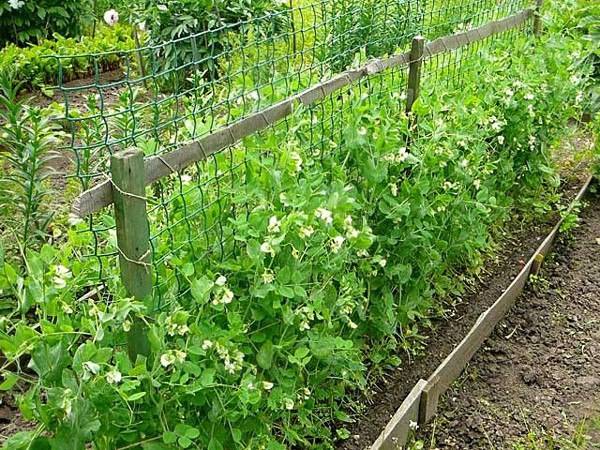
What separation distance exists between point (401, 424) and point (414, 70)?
1770 mm

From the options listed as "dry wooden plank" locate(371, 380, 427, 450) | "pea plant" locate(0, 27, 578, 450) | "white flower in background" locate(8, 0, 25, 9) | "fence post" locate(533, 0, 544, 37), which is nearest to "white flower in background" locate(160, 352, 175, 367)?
"pea plant" locate(0, 27, 578, 450)

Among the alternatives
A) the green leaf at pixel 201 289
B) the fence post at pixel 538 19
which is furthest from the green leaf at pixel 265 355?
the fence post at pixel 538 19

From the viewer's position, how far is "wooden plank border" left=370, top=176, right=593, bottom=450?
282cm

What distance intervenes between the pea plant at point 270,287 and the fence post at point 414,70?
0.32 ft

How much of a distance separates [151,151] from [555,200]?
11.3 ft

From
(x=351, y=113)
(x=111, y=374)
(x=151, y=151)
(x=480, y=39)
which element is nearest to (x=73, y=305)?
(x=111, y=374)

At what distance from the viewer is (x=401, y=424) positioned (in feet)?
9.35

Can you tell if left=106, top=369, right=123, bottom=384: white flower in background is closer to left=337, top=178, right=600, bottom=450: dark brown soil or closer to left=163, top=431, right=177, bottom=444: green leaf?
left=163, top=431, right=177, bottom=444: green leaf

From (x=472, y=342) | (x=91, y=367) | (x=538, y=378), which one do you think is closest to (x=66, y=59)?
(x=472, y=342)

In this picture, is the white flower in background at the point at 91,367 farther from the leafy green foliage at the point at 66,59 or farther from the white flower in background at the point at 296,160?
the leafy green foliage at the point at 66,59

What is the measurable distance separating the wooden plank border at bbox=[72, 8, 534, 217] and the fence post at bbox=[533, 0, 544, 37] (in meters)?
1.75

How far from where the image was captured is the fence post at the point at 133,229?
1905 millimetres

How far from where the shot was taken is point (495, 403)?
3242 millimetres

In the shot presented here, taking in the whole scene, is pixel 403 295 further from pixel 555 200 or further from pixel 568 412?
pixel 555 200
